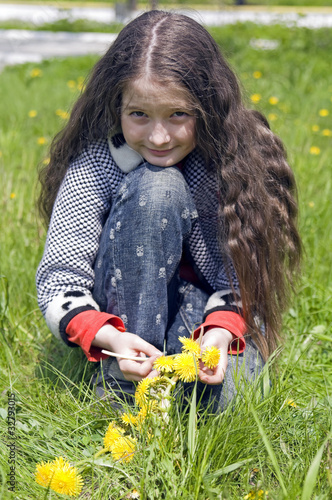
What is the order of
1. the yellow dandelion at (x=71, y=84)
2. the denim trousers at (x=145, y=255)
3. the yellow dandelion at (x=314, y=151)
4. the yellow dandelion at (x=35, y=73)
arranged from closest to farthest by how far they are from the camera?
the denim trousers at (x=145, y=255) → the yellow dandelion at (x=314, y=151) → the yellow dandelion at (x=71, y=84) → the yellow dandelion at (x=35, y=73)

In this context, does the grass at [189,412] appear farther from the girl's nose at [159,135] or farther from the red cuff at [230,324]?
the girl's nose at [159,135]

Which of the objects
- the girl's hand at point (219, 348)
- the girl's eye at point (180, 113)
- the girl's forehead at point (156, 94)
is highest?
the girl's forehead at point (156, 94)

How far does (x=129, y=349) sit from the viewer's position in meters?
1.36

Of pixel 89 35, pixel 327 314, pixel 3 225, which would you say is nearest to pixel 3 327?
pixel 3 225

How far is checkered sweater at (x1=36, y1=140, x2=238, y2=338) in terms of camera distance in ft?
4.94

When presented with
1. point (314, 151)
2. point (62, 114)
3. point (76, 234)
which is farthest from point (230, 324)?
point (62, 114)

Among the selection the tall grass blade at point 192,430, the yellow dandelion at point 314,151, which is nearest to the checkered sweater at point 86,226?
the tall grass blade at point 192,430

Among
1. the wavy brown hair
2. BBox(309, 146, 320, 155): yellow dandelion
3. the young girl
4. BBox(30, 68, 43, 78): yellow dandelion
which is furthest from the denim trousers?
BBox(30, 68, 43, 78): yellow dandelion

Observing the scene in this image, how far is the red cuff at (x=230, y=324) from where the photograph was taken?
1.47 meters

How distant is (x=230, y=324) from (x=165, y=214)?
34 centimetres

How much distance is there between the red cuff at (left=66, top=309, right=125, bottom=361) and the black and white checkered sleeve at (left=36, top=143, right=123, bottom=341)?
0.14 ft

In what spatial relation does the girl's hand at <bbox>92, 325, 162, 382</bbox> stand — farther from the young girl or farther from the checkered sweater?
the checkered sweater

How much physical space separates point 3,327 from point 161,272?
0.60 metres

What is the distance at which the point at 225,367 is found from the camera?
1.38 meters
